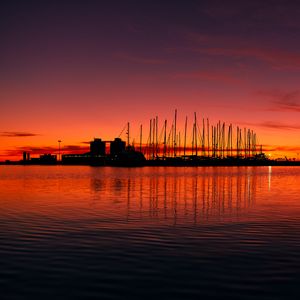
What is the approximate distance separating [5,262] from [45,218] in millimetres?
12711

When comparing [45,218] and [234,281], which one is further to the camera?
[45,218]

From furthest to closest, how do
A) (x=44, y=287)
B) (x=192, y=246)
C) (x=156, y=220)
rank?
(x=156, y=220), (x=192, y=246), (x=44, y=287)

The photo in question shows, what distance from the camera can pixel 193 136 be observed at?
190625 mm

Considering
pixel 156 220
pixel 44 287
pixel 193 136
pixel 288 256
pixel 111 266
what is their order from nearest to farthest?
pixel 44 287
pixel 111 266
pixel 288 256
pixel 156 220
pixel 193 136

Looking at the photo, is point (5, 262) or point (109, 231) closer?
point (5, 262)

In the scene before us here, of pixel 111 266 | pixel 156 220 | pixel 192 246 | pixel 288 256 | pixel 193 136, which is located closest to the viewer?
pixel 111 266

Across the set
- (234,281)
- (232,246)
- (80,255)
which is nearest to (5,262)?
(80,255)

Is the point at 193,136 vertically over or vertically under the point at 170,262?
over

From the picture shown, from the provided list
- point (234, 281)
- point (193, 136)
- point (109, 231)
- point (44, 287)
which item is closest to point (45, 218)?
point (109, 231)

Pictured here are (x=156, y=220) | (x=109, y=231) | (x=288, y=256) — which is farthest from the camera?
(x=156, y=220)

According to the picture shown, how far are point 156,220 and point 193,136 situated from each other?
164 meters

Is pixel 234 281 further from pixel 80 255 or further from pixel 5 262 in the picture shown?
pixel 5 262

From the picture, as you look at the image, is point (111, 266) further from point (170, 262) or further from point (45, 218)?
point (45, 218)

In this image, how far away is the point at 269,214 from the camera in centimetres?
3216
